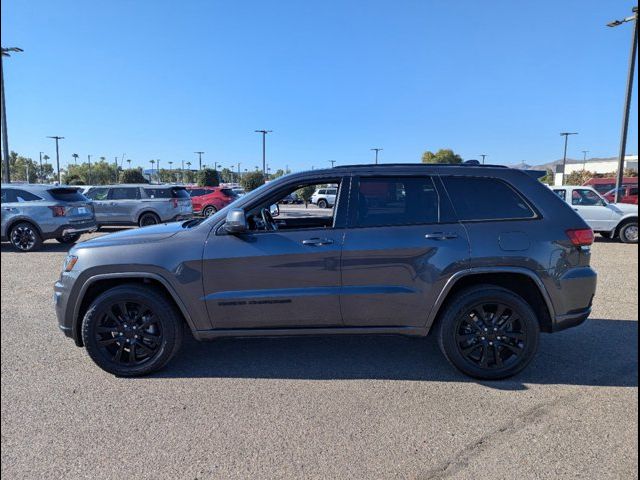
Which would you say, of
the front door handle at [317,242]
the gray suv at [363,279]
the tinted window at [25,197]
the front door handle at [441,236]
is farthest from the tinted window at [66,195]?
the front door handle at [441,236]

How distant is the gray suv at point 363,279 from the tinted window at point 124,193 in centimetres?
1245

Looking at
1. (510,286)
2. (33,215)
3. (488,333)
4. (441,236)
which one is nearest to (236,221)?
(441,236)

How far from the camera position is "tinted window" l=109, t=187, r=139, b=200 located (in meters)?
15.2

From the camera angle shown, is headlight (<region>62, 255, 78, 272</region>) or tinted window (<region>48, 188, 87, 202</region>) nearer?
headlight (<region>62, 255, 78, 272</region>)

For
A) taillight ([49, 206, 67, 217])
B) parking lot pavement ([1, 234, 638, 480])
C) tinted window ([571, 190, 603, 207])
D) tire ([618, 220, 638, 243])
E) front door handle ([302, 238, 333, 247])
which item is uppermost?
tinted window ([571, 190, 603, 207])

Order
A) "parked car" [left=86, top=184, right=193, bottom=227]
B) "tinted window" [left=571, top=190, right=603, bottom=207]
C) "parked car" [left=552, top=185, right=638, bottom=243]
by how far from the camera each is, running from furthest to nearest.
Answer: "parked car" [left=86, top=184, right=193, bottom=227] → "tinted window" [left=571, top=190, right=603, bottom=207] → "parked car" [left=552, top=185, right=638, bottom=243]

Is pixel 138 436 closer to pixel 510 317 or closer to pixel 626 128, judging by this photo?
pixel 510 317

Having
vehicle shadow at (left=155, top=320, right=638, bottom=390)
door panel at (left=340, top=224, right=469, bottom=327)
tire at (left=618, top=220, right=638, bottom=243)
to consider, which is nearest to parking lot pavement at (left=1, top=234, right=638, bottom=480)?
vehicle shadow at (left=155, top=320, right=638, bottom=390)

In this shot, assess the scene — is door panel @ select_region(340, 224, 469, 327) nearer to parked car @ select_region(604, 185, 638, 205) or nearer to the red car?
parked car @ select_region(604, 185, 638, 205)

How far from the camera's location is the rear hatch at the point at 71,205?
419 inches

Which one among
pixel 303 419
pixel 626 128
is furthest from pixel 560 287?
pixel 626 128

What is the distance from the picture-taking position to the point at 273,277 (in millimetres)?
3500

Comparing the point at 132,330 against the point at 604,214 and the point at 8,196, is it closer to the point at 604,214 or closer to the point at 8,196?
the point at 8,196

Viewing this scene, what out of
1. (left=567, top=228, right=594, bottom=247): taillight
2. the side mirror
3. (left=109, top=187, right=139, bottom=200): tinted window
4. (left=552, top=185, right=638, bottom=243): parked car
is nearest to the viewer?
the side mirror
